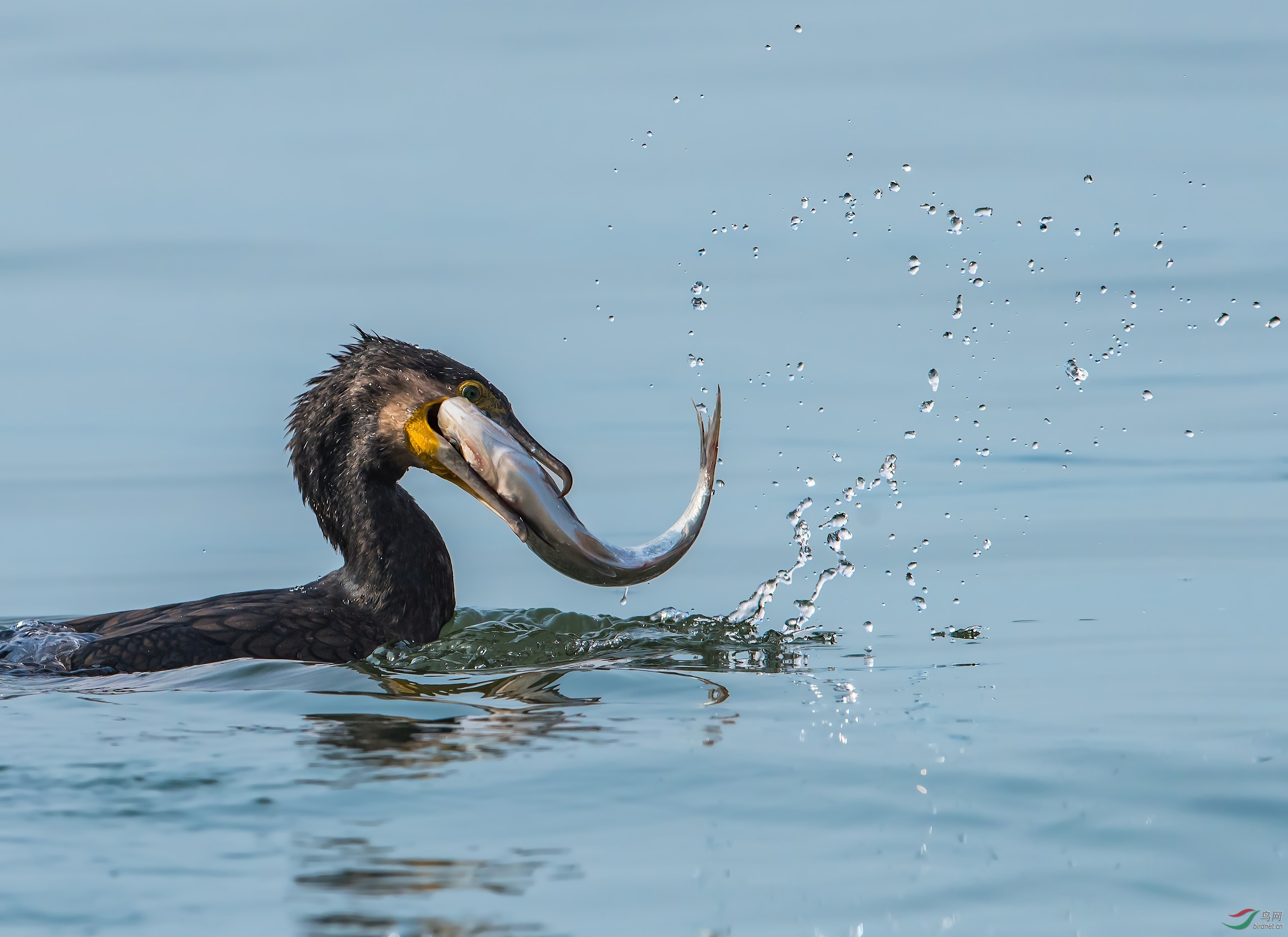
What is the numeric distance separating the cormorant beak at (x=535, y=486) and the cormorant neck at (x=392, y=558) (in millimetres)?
327

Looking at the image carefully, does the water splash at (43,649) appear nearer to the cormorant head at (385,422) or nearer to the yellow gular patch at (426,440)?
the cormorant head at (385,422)

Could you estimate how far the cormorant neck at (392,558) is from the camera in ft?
23.4

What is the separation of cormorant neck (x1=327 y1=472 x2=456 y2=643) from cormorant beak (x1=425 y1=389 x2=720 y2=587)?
33cm

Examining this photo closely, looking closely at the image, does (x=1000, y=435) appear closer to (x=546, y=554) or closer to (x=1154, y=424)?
(x=1154, y=424)

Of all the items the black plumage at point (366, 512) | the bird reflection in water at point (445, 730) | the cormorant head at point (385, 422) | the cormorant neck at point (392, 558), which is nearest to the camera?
the bird reflection in water at point (445, 730)

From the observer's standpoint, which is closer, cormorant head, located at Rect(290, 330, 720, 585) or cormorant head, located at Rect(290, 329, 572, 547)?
cormorant head, located at Rect(290, 330, 720, 585)

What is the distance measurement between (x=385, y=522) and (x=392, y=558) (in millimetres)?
166

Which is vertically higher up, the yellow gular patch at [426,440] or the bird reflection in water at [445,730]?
the yellow gular patch at [426,440]

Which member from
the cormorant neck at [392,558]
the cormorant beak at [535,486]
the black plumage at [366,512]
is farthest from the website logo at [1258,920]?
the cormorant neck at [392,558]

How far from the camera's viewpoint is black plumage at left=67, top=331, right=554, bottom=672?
265 inches

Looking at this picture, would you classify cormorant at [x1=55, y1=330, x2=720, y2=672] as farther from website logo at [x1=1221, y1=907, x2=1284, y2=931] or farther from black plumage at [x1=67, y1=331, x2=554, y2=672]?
website logo at [x1=1221, y1=907, x2=1284, y2=931]

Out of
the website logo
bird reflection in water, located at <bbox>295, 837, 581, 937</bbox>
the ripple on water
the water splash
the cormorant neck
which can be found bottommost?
the website logo

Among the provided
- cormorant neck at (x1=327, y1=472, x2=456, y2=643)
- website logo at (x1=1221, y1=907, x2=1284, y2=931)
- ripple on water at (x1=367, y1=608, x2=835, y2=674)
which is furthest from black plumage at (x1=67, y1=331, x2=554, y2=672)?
website logo at (x1=1221, y1=907, x2=1284, y2=931)

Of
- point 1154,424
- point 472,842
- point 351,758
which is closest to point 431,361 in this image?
point 351,758
